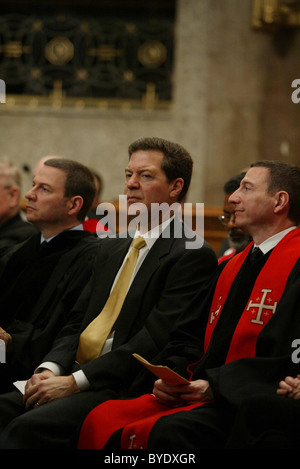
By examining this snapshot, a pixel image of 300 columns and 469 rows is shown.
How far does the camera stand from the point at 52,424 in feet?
10.2

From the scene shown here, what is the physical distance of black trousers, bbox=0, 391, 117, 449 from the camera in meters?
3.05

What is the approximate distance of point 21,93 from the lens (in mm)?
9383

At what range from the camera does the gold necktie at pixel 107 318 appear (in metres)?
3.50

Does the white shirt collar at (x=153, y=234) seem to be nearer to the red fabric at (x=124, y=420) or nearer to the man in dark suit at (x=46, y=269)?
the man in dark suit at (x=46, y=269)

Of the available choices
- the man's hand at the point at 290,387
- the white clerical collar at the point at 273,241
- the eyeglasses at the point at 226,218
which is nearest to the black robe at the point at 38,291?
the eyeglasses at the point at 226,218

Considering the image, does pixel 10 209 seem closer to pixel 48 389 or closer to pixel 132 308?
pixel 132 308

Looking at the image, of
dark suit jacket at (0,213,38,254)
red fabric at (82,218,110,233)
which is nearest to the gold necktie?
red fabric at (82,218,110,233)

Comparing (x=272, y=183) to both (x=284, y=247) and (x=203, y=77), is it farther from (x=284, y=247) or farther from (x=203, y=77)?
(x=203, y=77)

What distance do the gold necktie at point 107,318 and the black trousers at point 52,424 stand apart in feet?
0.86

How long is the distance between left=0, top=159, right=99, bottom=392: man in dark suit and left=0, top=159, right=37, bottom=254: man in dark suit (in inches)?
36.1

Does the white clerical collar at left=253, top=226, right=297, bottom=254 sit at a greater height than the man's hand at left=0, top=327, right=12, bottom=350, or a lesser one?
greater

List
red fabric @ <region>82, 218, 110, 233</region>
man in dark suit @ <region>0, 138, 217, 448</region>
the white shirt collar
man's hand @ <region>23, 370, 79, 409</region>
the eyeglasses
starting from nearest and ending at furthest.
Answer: man in dark suit @ <region>0, 138, 217, 448</region>, man's hand @ <region>23, 370, 79, 409</region>, the white shirt collar, the eyeglasses, red fabric @ <region>82, 218, 110, 233</region>

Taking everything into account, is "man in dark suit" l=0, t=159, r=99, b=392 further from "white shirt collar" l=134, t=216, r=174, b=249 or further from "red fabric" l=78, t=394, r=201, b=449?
"red fabric" l=78, t=394, r=201, b=449
